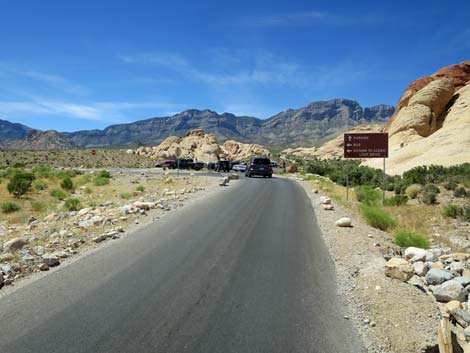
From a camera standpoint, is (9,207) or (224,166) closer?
(9,207)

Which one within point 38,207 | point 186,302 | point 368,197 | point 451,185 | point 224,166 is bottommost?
point 38,207

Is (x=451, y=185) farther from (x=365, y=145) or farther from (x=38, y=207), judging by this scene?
(x=38, y=207)

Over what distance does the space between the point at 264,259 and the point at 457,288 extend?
3741 mm

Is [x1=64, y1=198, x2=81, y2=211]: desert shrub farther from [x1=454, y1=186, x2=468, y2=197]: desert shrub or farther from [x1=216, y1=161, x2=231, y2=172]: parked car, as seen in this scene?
[x1=216, y1=161, x2=231, y2=172]: parked car

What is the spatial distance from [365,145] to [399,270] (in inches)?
579

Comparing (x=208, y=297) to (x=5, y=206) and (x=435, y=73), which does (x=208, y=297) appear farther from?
(x=435, y=73)

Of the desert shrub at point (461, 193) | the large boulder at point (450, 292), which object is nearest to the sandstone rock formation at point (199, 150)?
the desert shrub at point (461, 193)

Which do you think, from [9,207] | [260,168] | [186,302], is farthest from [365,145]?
[9,207]

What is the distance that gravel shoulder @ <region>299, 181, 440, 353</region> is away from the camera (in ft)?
15.9

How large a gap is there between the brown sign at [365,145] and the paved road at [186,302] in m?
11.6

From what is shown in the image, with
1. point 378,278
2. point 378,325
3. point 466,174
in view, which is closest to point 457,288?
point 378,278

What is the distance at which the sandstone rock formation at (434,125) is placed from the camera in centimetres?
3788

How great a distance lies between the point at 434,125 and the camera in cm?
5628

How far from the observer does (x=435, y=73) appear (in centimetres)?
6856
